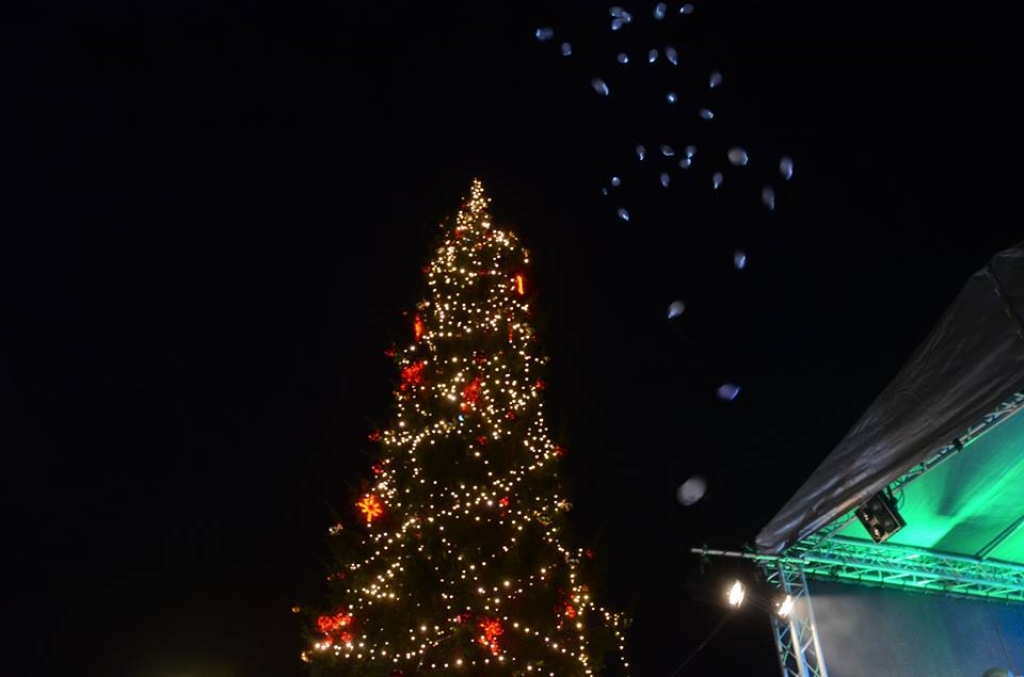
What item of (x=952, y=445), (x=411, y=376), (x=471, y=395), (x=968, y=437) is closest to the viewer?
(x=968, y=437)

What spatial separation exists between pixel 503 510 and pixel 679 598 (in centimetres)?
1225

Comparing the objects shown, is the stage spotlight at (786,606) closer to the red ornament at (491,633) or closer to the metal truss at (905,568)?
the metal truss at (905,568)

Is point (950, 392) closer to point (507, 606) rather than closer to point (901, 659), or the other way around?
point (901, 659)

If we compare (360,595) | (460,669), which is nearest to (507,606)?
(460,669)

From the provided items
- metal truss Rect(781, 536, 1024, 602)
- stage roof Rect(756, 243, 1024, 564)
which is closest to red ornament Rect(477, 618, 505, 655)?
stage roof Rect(756, 243, 1024, 564)

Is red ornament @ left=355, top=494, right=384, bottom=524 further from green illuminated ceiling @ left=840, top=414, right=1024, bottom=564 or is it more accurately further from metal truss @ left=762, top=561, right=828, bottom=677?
green illuminated ceiling @ left=840, top=414, right=1024, bottom=564

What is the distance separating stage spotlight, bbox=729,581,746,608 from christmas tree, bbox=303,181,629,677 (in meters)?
1.49

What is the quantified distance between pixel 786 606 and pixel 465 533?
317 cm

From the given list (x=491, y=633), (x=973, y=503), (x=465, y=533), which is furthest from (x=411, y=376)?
(x=973, y=503)

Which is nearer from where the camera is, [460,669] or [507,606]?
[460,669]

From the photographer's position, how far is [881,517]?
5.39m

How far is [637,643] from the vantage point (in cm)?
1642

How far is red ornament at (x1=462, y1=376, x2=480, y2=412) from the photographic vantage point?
750 centimetres

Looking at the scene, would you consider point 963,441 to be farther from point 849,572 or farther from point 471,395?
point 471,395
